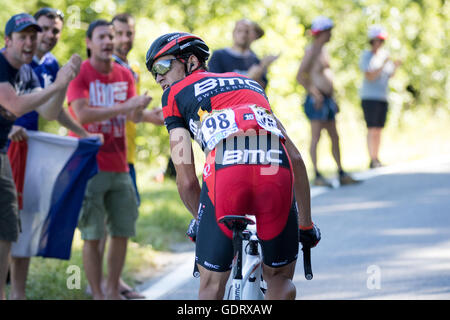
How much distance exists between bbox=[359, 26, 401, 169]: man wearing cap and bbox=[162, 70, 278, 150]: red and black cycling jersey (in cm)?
935

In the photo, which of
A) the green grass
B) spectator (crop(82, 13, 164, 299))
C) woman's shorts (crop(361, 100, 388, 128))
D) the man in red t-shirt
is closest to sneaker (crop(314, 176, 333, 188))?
the green grass

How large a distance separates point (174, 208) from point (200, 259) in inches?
221

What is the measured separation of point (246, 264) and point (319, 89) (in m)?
7.50

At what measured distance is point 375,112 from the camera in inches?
529

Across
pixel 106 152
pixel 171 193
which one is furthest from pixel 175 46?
pixel 171 193

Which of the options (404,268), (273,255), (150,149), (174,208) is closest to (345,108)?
(150,149)

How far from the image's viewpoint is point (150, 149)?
13750mm

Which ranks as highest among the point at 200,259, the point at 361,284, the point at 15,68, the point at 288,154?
the point at 15,68

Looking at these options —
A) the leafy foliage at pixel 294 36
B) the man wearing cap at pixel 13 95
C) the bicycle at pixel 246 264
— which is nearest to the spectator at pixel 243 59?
the leafy foliage at pixel 294 36

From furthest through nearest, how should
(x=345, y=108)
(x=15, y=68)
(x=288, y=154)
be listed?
1. (x=345, y=108)
2. (x=15, y=68)
3. (x=288, y=154)

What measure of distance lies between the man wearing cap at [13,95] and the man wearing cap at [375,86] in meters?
8.04

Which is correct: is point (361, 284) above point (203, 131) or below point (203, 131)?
below
